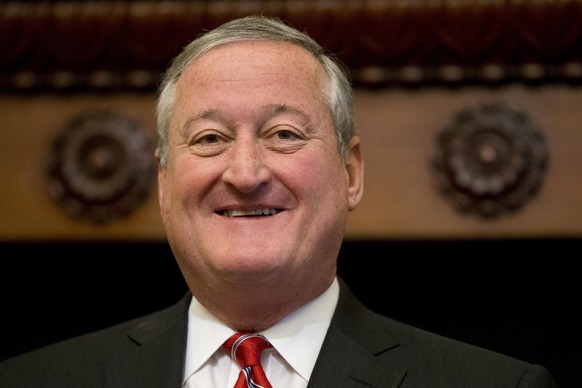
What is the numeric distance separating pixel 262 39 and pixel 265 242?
18.0 inches

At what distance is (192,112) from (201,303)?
41cm

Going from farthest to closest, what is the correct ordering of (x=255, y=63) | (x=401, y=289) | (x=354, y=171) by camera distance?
(x=401, y=289) < (x=354, y=171) < (x=255, y=63)

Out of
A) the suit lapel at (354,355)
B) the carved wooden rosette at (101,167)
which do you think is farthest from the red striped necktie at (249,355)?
the carved wooden rosette at (101,167)

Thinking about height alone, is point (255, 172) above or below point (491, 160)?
below

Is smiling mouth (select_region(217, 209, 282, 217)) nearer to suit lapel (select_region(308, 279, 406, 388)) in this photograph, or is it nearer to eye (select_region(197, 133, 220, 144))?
eye (select_region(197, 133, 220, 144))

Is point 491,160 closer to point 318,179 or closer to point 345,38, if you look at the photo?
point 345,38

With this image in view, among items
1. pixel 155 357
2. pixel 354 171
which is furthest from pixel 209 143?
pixel 155 357

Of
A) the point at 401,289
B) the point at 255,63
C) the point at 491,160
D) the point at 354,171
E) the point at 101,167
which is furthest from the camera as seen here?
the point at 401,289

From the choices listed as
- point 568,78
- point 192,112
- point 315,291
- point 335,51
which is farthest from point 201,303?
point 568,78

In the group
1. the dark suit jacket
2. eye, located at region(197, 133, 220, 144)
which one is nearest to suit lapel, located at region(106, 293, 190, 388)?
the dark suit jacket

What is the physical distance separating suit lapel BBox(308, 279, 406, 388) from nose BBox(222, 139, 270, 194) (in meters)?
0.36

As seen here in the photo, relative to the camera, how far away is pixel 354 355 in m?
1.93

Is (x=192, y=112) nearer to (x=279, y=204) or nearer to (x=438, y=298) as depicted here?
(x=279, y=204)

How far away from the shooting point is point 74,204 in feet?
8.29
